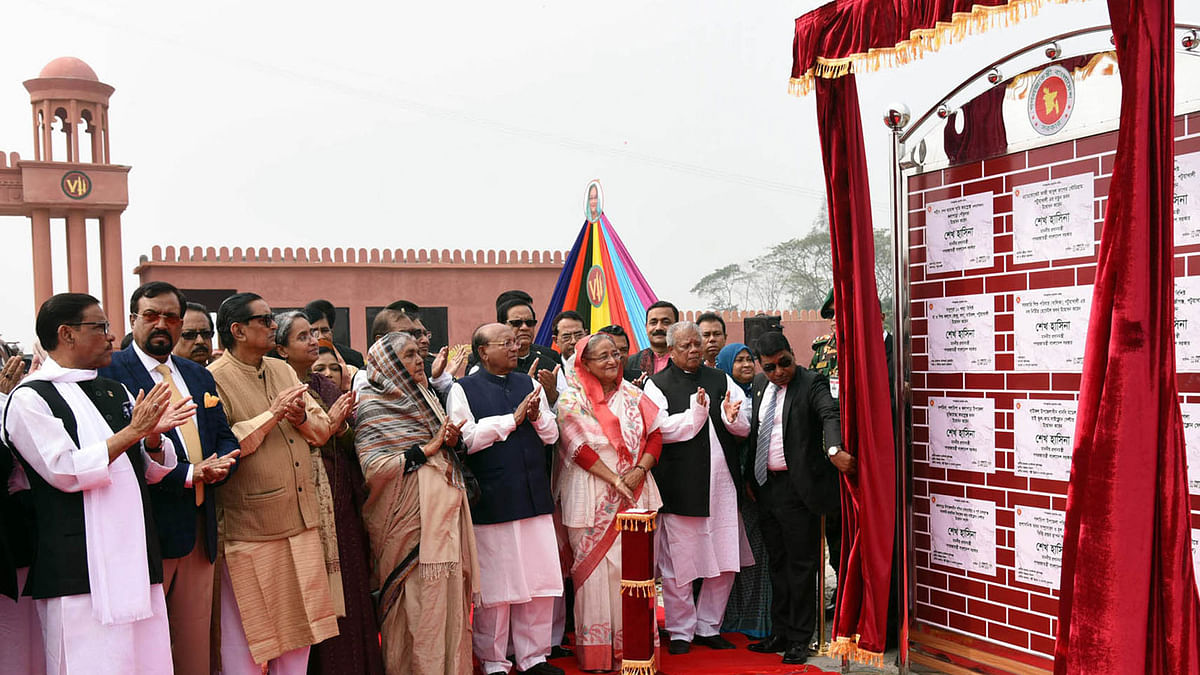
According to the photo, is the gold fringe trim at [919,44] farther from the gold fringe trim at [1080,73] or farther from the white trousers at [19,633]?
the white trousers at [19,633]

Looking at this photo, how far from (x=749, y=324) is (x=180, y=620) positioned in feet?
30.3

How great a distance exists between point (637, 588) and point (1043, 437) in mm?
1905

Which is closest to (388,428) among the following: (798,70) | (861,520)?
(861,520)

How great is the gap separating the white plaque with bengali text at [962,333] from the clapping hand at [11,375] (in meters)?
4.17

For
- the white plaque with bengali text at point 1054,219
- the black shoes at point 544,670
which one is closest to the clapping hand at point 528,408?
the black shoes at point 544,670

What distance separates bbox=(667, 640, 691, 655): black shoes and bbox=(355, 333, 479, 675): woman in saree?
1.31 metres

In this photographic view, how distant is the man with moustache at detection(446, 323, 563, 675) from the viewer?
4.66m

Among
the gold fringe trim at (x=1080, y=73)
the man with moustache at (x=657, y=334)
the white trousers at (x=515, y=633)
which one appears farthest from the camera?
the man with moustache at (x=657, y=334)

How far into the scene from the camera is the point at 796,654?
5004mm

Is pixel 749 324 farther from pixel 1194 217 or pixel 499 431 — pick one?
pixel 1194 217

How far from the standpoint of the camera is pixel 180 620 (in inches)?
145

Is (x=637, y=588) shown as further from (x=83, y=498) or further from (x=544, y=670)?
(x=83, y=498)

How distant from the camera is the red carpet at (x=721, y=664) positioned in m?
4.86

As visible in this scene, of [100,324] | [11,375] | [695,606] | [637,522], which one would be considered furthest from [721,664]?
[11,375]
